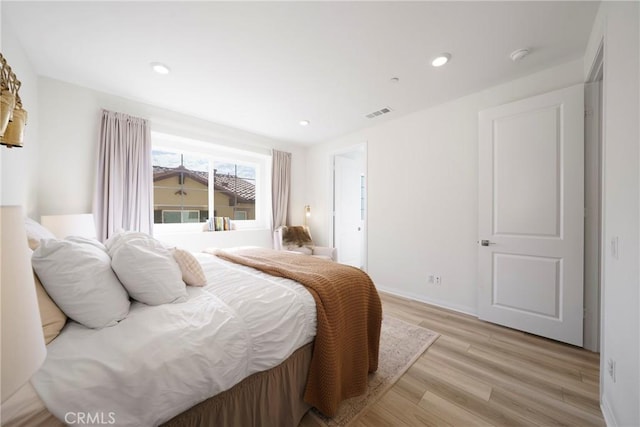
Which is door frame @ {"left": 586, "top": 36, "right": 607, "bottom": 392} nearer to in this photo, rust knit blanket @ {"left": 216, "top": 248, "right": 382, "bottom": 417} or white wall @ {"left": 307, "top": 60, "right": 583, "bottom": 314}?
white wall @ {"left": 307, "top": 60, "right": 583, "bottom": 314}

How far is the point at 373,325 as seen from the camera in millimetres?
1710

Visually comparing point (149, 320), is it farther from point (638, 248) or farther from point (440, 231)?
point (440, 231)

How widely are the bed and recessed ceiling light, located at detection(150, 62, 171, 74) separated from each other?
2039 mm

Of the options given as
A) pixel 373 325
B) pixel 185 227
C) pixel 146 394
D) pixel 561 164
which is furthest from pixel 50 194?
pixel 561 164

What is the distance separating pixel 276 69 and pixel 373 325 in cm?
239

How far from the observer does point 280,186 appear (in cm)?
433

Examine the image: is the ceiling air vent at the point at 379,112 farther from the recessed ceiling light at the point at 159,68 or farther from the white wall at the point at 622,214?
the recessed ceiling light at the point at 159,68

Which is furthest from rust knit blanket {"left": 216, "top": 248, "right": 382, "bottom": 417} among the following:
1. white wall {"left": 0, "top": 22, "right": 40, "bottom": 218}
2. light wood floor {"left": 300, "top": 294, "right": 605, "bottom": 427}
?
white wall {"left": 0, "top": 22, "right": 40, "bottom": 218}

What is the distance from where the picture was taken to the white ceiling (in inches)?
62.2

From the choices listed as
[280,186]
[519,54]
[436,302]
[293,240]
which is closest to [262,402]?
[436,302]

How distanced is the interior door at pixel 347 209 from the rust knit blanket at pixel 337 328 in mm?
2712

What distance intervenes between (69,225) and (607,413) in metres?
4.13

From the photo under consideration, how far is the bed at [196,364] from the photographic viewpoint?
0.73m

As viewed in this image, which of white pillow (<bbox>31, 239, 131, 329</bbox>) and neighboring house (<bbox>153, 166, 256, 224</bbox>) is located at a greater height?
neighboring house (<bbox>153, 166, 256, 224</bbox>)
